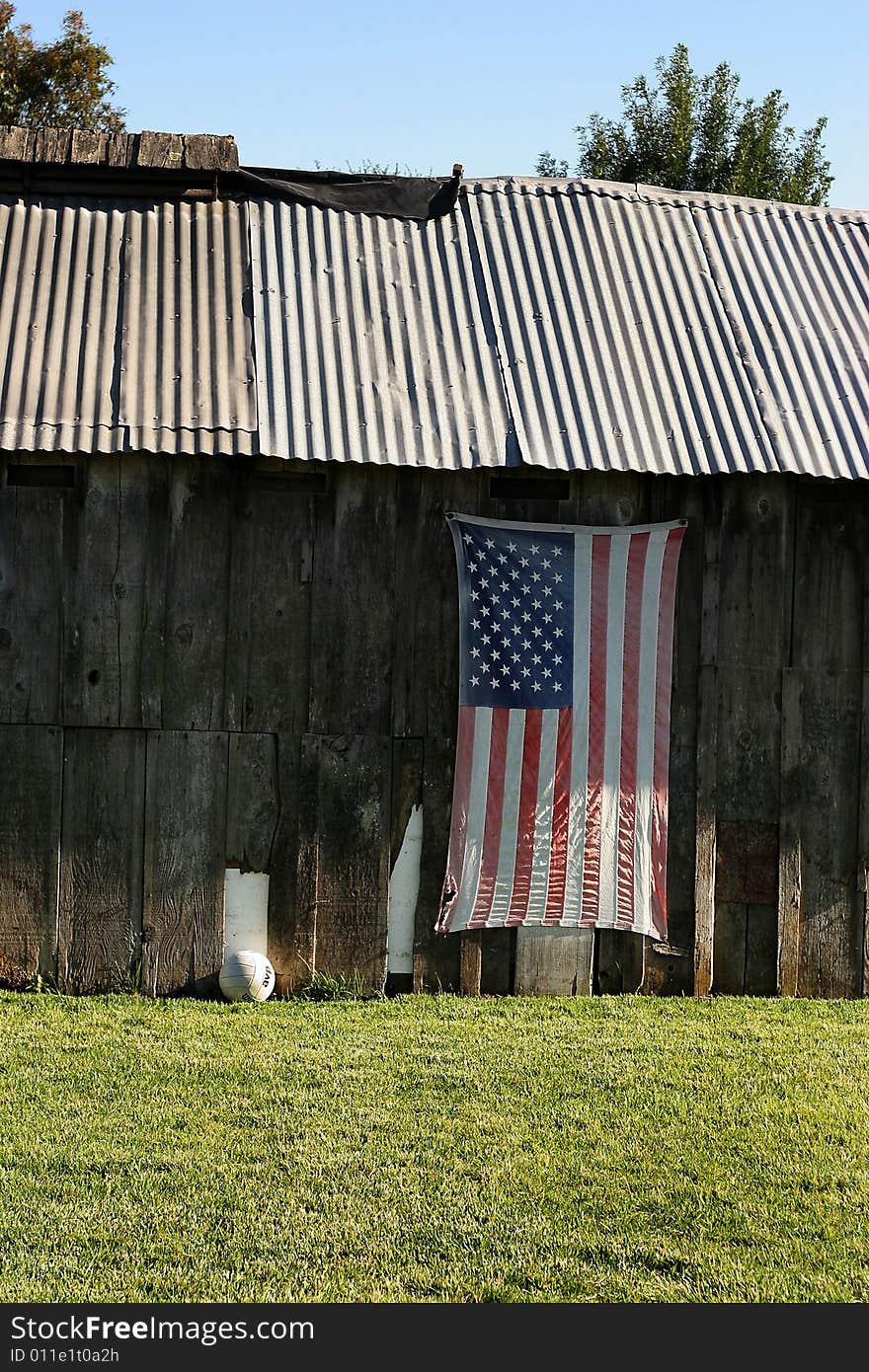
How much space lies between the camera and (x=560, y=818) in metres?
7.87

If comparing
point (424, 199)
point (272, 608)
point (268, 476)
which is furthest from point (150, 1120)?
point (424, 199)

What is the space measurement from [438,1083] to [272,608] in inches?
118

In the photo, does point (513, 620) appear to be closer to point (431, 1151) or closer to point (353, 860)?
point (353, 860)

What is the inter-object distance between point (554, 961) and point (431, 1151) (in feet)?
8.69

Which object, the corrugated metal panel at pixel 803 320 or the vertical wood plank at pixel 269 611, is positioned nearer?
the vertical wood plank at pixel 269 611

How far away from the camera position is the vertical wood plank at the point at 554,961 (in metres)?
7.91

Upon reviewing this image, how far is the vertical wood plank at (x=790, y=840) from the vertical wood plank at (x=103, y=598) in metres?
3.89

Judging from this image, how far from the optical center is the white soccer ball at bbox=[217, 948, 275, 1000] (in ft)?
24.6

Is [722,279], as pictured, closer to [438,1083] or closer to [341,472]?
[341,472]

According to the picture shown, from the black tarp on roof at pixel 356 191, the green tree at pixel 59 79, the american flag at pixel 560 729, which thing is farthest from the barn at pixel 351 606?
the green tree at pixel 59 79

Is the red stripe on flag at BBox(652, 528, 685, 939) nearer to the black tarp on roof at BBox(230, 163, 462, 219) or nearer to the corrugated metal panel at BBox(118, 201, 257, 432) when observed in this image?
the corrugated metal panel at BBox(118, 201, 257, 432)

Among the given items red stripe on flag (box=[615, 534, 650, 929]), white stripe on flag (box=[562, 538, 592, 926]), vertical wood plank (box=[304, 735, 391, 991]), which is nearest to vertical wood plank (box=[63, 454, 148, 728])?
vertical wood plank (box=[304, 735, 391, 991])

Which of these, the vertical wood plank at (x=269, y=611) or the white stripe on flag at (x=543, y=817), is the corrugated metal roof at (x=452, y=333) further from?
the white stripe on flag at (x=543, y=817)

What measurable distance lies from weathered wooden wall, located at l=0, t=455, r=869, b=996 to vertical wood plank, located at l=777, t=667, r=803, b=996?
1cm
